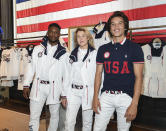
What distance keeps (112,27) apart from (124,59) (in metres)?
0.32

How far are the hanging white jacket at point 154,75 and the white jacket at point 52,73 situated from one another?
1.44 m

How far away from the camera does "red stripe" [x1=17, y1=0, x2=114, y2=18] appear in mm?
4141

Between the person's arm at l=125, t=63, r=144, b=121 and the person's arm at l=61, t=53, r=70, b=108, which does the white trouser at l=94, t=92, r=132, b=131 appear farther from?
the person's arm at l=61, t=53, r=70, b=108

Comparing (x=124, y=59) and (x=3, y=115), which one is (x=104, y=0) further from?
(x=3, y=115)

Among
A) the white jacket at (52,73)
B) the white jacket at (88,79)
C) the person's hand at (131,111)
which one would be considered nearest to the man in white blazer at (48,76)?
the white jacket at (52,73)

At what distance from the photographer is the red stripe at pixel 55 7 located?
4141mm

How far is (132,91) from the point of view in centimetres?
178

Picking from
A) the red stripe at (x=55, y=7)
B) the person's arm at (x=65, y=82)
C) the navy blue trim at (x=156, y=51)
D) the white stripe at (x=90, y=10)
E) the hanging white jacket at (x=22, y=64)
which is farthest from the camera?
the hanging white jacket at (x=22, y=64)

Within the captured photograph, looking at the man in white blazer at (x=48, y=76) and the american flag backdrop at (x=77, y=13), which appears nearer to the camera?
the man in white blazer at (x=48, y=76)

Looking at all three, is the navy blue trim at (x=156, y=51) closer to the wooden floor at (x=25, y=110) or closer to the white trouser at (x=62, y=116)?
the wooden floor at (x=25, y=110)

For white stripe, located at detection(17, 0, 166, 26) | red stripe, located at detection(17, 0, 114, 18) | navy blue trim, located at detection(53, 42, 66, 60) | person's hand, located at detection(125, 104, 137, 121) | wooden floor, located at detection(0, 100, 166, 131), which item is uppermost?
red stripe, located at detection(17, 0, 114, 18)

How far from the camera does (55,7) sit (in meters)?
4.69

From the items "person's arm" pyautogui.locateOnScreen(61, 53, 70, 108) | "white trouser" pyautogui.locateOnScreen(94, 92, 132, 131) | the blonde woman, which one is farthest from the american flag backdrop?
"white trouser" pyautogui.locateOnScreen(94, 92, 132, 131)

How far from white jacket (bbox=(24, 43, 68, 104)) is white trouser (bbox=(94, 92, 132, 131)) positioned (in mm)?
718
